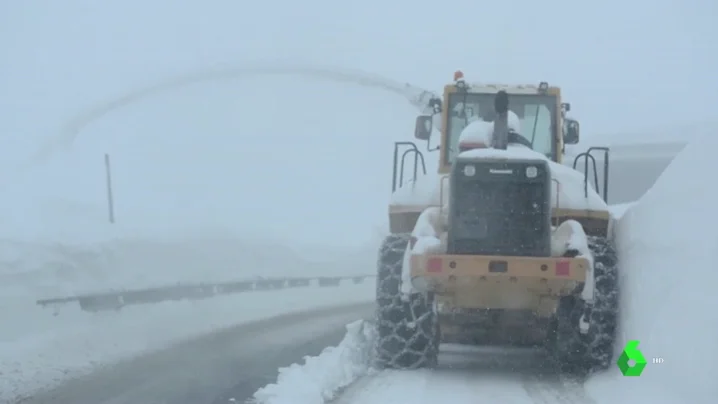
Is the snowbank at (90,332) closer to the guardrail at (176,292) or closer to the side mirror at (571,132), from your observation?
the guardrail at (176,292)

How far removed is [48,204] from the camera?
30.4 m

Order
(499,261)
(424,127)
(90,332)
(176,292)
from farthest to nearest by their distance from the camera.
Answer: (176,292)
(90,332)
(424,127)
(499,261)

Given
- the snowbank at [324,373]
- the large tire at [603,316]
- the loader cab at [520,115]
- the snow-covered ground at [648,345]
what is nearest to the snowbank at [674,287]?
the snow-covered ground at [648,345]

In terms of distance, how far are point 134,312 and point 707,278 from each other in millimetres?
12315

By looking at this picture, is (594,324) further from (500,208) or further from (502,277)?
(500,208)

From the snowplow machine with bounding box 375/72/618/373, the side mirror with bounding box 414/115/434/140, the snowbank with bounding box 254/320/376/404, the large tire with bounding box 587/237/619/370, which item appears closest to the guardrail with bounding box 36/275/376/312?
the snowbank with bounding box 254/320/376/404

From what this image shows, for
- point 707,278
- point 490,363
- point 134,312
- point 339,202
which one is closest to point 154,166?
point 339,202

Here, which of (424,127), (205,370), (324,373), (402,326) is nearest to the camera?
(324,373)

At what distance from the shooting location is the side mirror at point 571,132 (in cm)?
1205

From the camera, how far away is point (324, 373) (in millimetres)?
9664

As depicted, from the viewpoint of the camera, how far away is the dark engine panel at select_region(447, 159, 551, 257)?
9117 millimetres

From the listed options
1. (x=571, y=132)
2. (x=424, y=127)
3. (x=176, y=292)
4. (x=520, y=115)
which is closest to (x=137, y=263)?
(x=176, y=292)

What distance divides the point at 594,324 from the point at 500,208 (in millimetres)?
1588

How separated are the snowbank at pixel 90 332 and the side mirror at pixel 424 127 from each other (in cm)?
466
